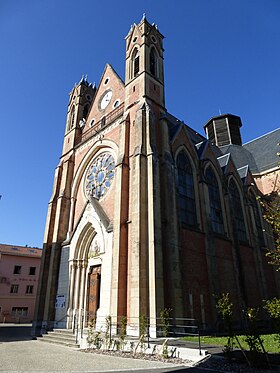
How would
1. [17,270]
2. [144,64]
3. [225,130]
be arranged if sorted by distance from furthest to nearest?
[225,130] < [17,270] < [144,64]

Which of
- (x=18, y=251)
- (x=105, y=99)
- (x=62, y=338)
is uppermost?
(x=105, y=99)

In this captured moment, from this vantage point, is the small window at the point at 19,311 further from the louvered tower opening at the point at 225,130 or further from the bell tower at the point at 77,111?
the louvered tower opening at the point at 225,130

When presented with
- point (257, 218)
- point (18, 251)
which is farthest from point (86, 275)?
point (18, 251)

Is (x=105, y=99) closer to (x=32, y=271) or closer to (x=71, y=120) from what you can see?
(x=71, y=120)

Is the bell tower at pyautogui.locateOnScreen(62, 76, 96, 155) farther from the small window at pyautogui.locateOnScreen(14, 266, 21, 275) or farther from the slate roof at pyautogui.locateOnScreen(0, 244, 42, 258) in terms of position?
the small window at pyautogui.locateOnScreen(14, 266, 21, 275)

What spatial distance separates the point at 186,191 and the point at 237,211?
24.4 ft

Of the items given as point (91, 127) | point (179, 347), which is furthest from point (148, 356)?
point (91, 127)

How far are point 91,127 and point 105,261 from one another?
12422 millimetres

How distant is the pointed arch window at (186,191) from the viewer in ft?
54.4

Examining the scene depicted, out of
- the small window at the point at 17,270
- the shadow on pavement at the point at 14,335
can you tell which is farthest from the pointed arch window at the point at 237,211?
the small window at the point at 17,270

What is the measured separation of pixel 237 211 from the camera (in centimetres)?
2250

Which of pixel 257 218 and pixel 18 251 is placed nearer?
pixel 257 218

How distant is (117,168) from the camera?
1566 cm

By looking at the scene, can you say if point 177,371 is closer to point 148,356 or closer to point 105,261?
point 148,356
